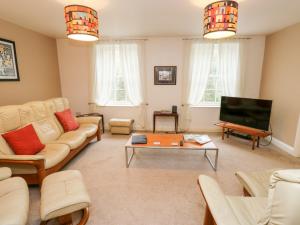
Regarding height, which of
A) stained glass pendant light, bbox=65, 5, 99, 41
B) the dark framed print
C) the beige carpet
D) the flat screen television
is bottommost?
the beige carpet

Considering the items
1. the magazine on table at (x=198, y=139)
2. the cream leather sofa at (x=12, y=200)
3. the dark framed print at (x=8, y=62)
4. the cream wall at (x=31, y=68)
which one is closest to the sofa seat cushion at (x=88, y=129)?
the cream wall at (x=31, y=68)

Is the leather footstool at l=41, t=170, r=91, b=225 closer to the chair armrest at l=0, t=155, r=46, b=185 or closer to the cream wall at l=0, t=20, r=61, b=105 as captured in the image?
the chair armrest at l=0, t=155, r=46, b=185

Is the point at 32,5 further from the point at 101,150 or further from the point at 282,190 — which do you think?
the point at 282,190

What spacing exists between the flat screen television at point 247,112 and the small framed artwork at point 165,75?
1.36 metres

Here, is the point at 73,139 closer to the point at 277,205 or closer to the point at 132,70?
the point at 132,70

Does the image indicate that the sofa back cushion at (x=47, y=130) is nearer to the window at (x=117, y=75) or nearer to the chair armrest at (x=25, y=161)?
the chair armrest at (x=25, y=161)

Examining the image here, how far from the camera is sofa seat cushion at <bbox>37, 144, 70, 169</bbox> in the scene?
234 cm

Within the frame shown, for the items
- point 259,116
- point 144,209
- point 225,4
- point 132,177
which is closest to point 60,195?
point 144,209

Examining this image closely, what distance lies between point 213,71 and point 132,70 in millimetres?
2082

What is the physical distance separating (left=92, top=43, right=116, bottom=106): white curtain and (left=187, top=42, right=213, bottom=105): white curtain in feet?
6.64

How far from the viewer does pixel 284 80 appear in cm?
363

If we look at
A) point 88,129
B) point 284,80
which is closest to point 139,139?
point 88,129

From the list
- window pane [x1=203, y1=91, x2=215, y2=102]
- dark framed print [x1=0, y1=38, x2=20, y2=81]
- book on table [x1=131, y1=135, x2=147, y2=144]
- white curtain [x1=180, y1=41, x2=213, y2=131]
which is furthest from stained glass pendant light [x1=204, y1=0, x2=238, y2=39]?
dark framed print [x1=0, y1=38, x2=20, y2=81]

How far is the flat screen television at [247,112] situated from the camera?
11.6 ft
